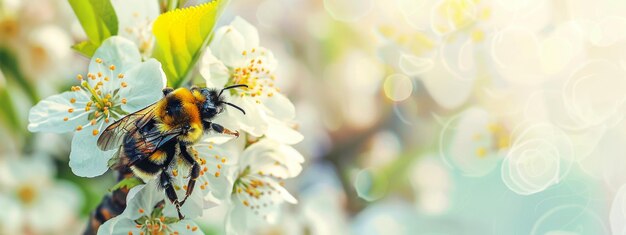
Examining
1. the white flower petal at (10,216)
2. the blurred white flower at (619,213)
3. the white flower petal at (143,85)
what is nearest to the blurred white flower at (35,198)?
the white flower petal at (10,216)

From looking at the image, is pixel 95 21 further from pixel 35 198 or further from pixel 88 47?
pixel 35 198

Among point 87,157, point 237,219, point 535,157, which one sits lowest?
point 535,157

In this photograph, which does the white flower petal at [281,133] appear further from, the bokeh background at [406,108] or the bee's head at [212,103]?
the bokeh background at [406,108]

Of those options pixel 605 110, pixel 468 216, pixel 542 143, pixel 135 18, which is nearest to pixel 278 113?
pixel 135 18

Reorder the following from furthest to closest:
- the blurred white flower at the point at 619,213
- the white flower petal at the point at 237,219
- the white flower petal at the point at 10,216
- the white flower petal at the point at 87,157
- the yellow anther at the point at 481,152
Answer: the yellow anther at the point at 481,152, the blurred white flower at the point at 619,213, the white flower petal at the point at 10,216, the white flower petal at the point at 237,219, the white flower petal at the point at 87,157

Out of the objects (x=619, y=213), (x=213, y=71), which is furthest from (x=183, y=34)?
(x=619, y=213)

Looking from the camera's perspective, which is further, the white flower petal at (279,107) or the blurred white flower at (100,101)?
the white flower petal at (279,107)
